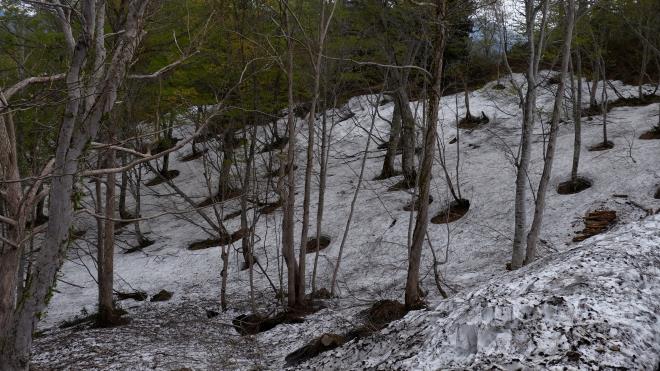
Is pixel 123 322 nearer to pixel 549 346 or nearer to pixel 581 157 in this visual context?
pixel 549 346

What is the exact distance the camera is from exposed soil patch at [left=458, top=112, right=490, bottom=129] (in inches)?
873

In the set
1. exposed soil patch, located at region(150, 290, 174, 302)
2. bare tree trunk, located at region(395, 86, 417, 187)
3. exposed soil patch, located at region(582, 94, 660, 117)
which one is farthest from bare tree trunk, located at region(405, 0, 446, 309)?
exposed soil patch, located at region(582, 94, 660, 117)

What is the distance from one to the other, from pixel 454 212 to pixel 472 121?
9244 millimetres

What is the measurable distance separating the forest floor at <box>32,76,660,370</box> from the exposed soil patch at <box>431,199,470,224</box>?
0.23m

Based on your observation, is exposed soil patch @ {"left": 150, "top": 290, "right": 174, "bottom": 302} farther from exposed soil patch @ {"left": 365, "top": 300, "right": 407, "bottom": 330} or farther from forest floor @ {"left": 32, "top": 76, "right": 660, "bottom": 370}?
exposed soil patch @ {"left": 365, "top": 300, "right": 407, "bottom": 330}

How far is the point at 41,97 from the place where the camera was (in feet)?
12.4

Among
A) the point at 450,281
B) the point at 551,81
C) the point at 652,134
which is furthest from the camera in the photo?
the point at 551,81

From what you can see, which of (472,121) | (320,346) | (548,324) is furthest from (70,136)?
(472,121)

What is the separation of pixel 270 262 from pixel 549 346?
11.8m

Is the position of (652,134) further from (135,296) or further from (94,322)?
(94,322)

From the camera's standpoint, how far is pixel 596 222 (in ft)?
36.0

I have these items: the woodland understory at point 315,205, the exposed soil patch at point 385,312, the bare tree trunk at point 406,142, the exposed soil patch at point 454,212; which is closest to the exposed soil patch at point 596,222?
the woodland understory at point 315,205

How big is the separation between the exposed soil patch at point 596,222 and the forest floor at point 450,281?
0.68 ft

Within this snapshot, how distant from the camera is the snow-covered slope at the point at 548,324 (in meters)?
3.18
